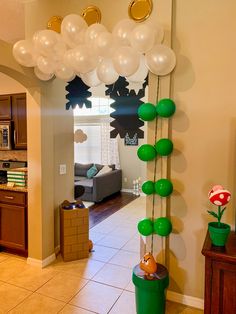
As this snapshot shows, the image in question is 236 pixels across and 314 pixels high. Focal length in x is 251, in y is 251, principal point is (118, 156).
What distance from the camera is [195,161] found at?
7.47 ft

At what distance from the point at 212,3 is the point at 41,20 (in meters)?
1.85

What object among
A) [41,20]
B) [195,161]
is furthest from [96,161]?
[195,161]

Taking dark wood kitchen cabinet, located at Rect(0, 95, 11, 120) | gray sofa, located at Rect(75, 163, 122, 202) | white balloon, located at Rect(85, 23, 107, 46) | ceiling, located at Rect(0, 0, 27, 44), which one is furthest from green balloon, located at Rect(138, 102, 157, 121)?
gray sofa, located at Rect(75, 163, 122, 202)

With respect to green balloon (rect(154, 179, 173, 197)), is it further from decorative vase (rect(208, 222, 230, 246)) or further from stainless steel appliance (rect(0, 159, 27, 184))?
stainless steel appliance (rect(0, 159, 27, 184))

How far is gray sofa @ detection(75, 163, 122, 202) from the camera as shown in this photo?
595 cm

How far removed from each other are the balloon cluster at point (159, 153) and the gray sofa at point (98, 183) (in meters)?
3.47

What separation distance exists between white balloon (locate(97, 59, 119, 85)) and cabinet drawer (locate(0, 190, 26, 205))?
5.90ft

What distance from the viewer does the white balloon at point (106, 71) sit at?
7.12 ft

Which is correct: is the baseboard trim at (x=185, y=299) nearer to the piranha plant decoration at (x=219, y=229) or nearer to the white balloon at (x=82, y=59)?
the piranha plant decoration at (x=219, y=229)

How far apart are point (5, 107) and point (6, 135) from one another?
0.43 metres

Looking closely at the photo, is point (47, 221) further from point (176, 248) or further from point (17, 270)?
point (176, 248)

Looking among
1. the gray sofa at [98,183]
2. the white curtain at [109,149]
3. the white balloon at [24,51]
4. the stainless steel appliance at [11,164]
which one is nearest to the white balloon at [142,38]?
the white balloon at [24,51]

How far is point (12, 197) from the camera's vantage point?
10.5 ft

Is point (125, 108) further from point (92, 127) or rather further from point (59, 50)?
point (92, 127)
